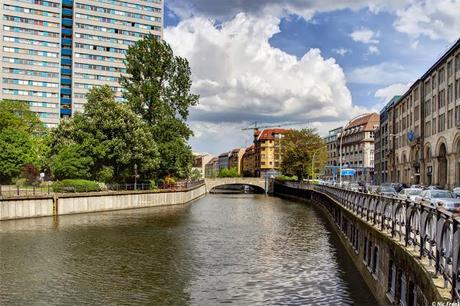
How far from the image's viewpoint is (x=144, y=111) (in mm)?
72375

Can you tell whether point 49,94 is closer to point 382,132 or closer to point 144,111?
point 144,111

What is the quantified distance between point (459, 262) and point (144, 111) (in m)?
66.4

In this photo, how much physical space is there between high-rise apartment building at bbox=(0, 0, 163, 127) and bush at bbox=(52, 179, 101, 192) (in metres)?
80.1

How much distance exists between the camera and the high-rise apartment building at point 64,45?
125 m

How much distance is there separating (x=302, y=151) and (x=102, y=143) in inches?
2251

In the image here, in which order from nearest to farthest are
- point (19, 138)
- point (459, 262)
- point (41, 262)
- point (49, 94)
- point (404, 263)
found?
point (459, 262) → point (404, 263) → point (41, 262) → point (19, 138) → point (49, 94)

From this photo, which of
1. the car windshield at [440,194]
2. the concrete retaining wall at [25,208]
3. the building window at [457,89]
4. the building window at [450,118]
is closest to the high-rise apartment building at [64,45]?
the concrete retaining wall at [25,208]

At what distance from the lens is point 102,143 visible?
60.7m

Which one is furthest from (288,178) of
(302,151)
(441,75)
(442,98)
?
(441,75)

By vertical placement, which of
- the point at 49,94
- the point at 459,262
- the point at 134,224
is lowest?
the point at 134,224

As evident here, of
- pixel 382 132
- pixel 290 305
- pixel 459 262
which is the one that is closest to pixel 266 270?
pixel 290 305

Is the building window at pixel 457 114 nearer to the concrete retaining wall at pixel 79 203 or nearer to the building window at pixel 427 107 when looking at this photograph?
the building window at pixel 427 107

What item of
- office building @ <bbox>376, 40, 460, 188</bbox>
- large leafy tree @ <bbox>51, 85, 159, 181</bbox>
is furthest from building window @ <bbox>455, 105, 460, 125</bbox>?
large leafy tree @ <bbox>51, 85, 159, 181</bbox>

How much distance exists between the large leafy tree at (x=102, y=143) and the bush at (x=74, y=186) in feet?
10.3
